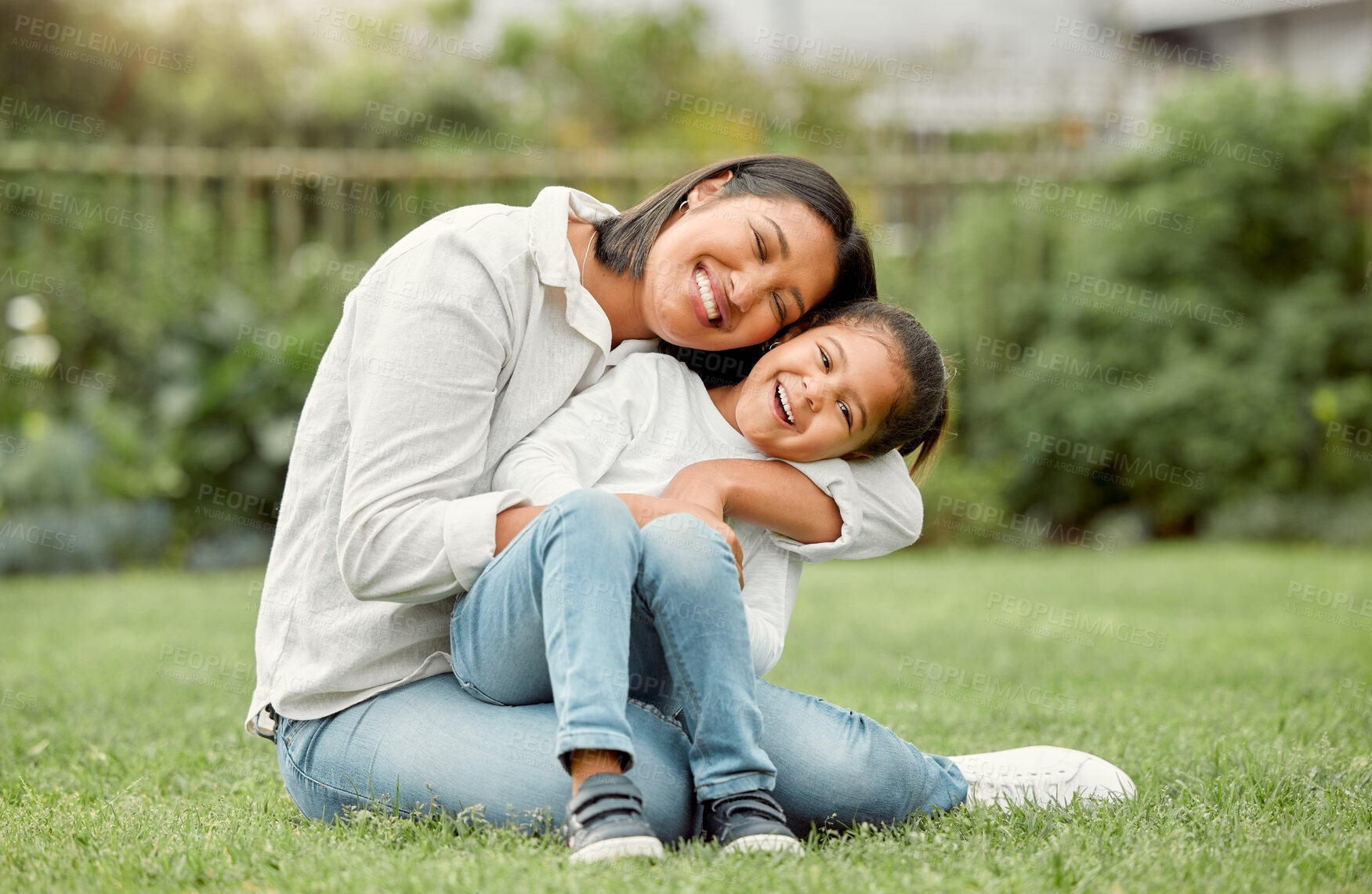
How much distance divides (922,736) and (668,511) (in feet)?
4.55

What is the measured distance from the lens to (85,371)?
7164 millimetres

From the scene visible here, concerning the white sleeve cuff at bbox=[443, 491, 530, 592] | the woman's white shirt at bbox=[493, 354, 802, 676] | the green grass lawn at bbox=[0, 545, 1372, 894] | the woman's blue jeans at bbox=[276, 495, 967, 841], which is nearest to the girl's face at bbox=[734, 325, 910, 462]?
the woman's white shirt at bbox=[493, 354, 802, 676]

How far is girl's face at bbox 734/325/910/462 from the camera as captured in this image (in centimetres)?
237

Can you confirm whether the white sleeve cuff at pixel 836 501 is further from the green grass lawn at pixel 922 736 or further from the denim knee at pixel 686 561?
the green grass lawn at pixel 922 736

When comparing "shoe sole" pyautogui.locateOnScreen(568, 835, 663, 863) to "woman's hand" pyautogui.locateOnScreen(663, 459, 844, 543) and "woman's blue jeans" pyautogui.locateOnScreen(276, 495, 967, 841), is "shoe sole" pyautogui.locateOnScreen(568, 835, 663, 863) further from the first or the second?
"woman's hand" pyautogui.locateOnScreen(663, 459, 844, 543)

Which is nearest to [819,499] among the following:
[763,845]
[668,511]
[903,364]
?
[903,364]

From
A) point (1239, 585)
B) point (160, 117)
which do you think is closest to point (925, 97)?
point (160, 117)

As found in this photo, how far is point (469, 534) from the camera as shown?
2.05 m

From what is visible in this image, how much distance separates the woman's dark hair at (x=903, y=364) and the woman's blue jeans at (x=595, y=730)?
21.8 inches

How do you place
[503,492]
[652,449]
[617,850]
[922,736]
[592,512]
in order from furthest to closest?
1. [922,736]
2. [652,449]
3. [503,492]
4. [592,512]
5. [617,850]

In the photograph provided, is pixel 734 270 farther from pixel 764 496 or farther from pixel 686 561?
pixel 686 561

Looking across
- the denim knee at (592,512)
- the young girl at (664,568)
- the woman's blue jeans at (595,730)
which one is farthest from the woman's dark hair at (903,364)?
the denim knee at (592,512)

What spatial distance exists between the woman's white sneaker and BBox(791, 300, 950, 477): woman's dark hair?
690 mm

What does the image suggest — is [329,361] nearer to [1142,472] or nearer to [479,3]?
[1142,472]
